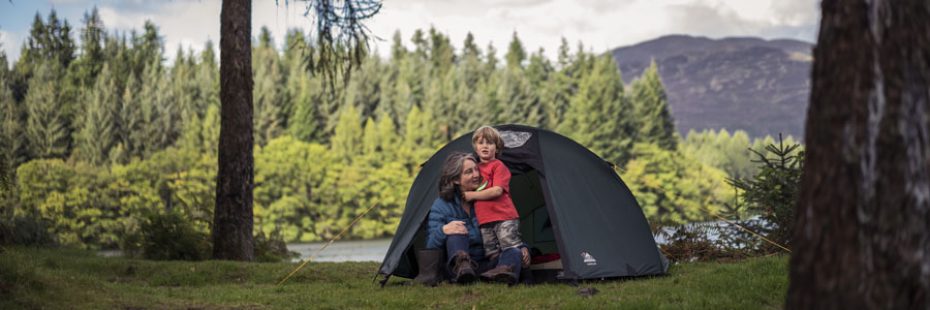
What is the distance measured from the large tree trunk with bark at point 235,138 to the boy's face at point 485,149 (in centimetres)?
397

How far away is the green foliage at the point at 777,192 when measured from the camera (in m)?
10.0

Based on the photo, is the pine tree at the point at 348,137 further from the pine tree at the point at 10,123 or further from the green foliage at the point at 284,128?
the pine tree at the point at 10,123

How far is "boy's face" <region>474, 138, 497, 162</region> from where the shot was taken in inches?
325

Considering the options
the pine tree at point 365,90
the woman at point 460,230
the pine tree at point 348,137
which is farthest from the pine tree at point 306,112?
the woman at point 460,230

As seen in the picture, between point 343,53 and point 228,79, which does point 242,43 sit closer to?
point 228,79

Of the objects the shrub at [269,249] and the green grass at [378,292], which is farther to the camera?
the shrub at [269,249]

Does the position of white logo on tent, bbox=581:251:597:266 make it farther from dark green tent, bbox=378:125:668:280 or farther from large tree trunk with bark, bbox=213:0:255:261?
large tree trunk with bark, bbox=213:0:255:261

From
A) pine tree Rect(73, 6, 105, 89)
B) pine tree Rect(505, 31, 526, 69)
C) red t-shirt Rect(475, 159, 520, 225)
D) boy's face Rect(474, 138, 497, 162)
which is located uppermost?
pine tree Rect(505, 31, 526, 69)

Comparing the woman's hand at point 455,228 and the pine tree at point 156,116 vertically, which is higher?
the pine tree at point 156,116

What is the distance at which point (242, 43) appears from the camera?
10898 mm

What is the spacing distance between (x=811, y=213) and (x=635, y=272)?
492cm

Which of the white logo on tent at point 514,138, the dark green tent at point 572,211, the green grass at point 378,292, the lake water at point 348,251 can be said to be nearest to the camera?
the green grass at point 378,292

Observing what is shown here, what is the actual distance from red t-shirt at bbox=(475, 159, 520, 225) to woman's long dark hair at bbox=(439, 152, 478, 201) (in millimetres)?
235

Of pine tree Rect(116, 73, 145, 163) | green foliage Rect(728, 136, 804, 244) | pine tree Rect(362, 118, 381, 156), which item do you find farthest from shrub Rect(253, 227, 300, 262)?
pine tree Rect(116, 73, 145, 163)
